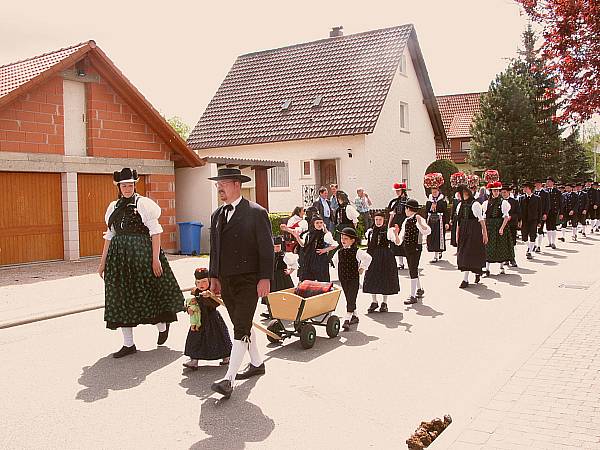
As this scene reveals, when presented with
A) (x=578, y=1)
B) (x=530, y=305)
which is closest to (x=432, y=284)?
(x=530, y=305)

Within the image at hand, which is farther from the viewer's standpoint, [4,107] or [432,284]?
[4,107]

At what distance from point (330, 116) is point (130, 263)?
20.2m

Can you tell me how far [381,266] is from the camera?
951 cm

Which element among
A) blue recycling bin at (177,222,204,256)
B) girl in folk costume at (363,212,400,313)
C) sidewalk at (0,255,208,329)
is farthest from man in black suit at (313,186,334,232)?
girl in folk costume at (363,212,400,313)

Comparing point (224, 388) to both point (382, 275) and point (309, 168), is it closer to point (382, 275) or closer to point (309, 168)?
point (382, 275)

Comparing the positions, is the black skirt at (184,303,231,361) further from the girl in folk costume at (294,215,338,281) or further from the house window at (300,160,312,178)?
the house window at (300,160,312,178)

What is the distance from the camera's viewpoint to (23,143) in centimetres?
1552

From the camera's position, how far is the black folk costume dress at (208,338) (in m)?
6.60

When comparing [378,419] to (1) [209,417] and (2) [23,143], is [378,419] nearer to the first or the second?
(1) [209,417]

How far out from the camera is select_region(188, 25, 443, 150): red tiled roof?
86.7ft

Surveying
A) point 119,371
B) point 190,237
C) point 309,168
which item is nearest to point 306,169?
point 309,168

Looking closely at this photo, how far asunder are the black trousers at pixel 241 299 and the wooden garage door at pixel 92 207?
1216 cm

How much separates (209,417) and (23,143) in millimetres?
12256

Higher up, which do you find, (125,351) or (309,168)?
(309,168)
